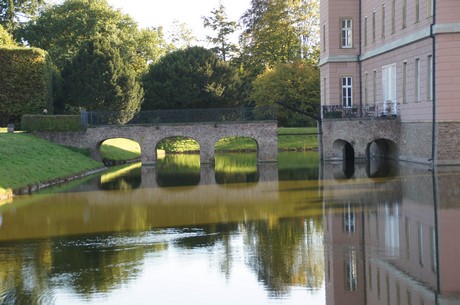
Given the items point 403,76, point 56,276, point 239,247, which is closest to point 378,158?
point 403,76

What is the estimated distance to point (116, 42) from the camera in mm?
64250

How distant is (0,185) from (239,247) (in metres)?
13.1

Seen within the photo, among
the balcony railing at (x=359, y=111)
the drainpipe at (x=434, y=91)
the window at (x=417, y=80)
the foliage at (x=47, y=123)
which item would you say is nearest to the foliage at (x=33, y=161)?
the foliage at (x=47, y=123)

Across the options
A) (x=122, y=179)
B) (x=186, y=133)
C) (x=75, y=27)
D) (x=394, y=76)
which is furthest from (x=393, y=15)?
(x=75, y=27)

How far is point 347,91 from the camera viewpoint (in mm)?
44062

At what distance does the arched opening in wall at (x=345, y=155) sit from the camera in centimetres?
3438

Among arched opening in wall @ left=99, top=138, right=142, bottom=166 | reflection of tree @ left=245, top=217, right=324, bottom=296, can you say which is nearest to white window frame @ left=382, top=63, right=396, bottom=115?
arched opening in wall @ left=99, top=138, right=142, bottom=166

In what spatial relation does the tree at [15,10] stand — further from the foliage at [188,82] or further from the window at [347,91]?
the window at [347,91]

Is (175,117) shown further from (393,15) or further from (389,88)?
(393,15)

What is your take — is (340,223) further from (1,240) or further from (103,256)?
(1,240)

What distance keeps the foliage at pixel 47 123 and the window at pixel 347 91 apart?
1442cm

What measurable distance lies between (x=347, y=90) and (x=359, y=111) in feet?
11.6

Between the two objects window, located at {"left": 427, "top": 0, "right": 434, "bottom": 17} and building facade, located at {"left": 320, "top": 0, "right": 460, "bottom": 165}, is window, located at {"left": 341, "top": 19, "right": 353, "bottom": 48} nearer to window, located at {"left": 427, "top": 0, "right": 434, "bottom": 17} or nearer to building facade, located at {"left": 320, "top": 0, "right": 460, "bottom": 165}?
building facade, located at {"left": 320, "top": 0, "right": 460, "bottom": 165}

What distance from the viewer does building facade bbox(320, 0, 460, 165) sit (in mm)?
31688
